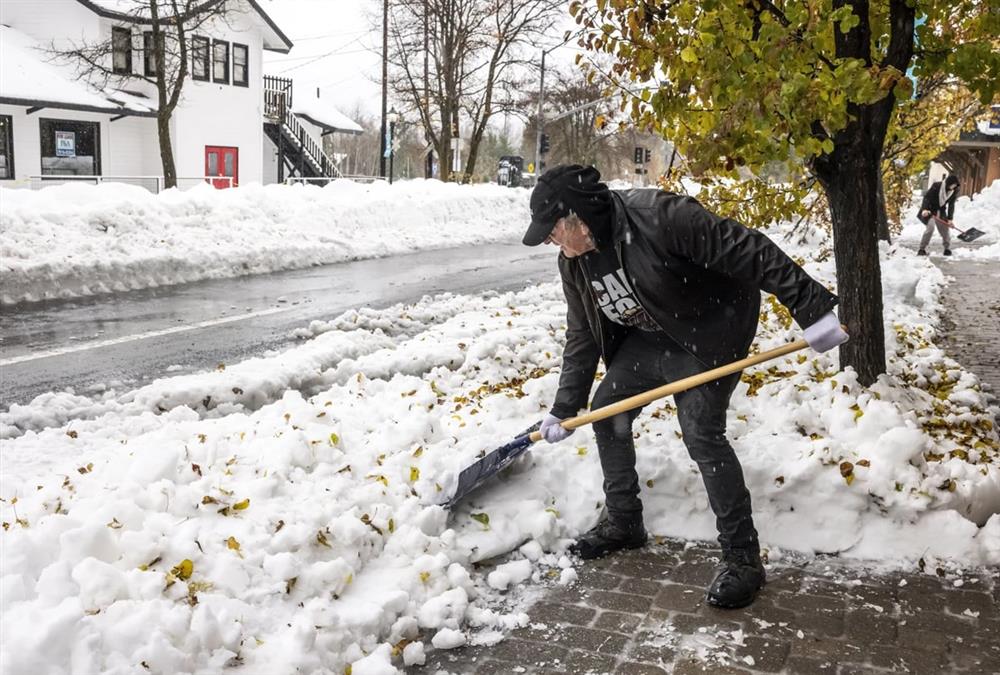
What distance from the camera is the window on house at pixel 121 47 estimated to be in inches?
1208

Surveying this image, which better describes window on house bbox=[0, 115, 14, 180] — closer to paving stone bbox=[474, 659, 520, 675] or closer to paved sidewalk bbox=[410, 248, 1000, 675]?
paved sidewalk bbox=[410, 248, 1000, 675]

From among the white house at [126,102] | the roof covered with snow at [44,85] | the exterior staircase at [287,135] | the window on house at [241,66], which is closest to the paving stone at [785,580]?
the white house at [126,102]

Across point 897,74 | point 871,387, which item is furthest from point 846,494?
point 897,74

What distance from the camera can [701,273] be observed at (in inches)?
144

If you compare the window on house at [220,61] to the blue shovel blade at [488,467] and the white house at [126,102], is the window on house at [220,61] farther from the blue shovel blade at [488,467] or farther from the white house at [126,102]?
the blue shovel blade at [488,467]

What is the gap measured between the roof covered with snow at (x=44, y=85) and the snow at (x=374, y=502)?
23.2m

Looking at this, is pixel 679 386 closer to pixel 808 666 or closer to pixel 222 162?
pixel 808 666

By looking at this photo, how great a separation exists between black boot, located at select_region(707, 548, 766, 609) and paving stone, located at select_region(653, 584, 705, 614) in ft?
0.19

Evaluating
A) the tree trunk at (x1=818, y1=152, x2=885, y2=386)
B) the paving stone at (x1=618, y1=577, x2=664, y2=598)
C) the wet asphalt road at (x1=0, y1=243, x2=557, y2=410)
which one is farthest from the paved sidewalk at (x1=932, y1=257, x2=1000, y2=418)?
the wet asphalt road at (x1=0, y1=243, x2=557, y2=410)

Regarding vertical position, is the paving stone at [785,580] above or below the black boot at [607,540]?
below

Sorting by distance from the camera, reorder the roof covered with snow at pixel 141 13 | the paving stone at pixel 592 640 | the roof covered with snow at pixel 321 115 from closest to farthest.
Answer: the paving stone at pixel 592 640 → the roof covered with snow at pixel 141 13 → the roof covered with snow at pixel 321 115

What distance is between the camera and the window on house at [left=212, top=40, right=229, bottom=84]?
3353 cm

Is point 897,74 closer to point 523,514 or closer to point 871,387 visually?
point 871,387

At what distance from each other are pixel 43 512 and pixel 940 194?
1873 cm
